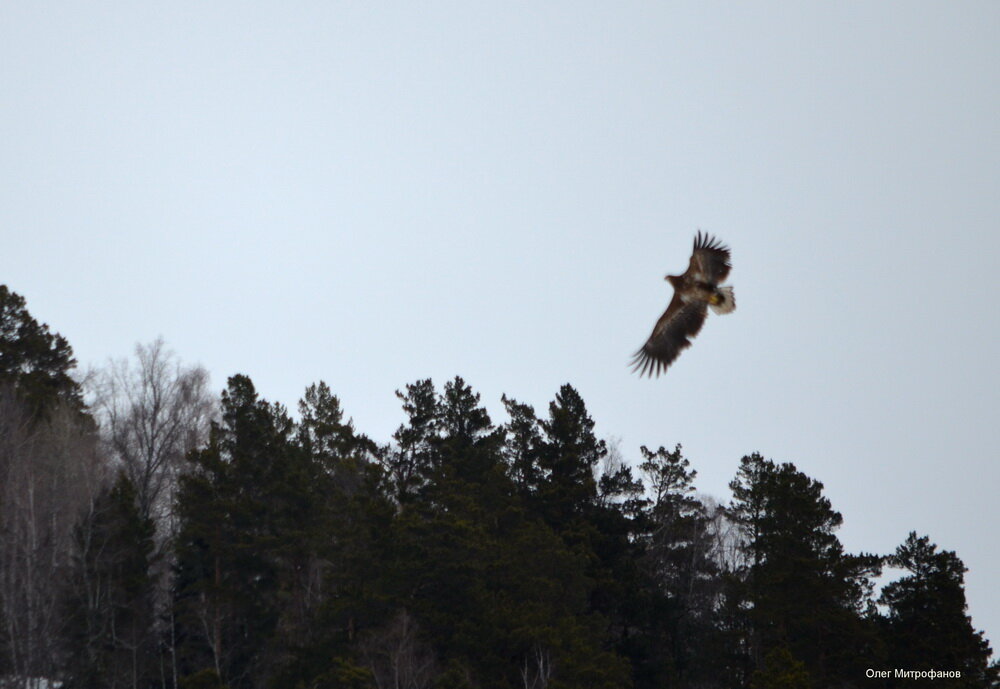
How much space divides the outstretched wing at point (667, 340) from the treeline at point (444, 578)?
34.2ft

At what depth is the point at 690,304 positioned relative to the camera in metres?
24.0

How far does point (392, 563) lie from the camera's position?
36875 millimetres

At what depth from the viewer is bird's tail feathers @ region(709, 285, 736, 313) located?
23.5 metres

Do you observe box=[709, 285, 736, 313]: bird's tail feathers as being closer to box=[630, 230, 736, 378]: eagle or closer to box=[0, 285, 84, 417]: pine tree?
box=[630, 230, 736, 378]: eagle

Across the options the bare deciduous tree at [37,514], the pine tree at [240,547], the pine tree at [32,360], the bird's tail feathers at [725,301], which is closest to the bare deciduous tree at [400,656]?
the pine tree at [240,547]

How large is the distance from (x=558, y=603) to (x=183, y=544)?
11.8 m

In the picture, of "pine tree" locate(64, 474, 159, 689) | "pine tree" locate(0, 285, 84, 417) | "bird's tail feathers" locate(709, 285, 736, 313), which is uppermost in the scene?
"pine tree" locate(0, 285, 84, 417)

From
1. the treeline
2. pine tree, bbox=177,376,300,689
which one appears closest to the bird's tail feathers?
the treeline

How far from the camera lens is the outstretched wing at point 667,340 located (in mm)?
24219

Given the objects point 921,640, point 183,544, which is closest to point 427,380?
point 183,544

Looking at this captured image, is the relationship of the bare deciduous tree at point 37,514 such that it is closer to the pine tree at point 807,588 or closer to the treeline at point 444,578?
the treeline at point 444,578

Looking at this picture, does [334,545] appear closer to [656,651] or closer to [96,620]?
[96,620]

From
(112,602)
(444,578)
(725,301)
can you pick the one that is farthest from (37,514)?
(725,301)

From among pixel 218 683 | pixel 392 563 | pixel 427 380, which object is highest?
pixel 427 380
